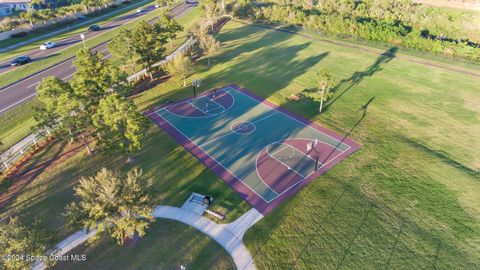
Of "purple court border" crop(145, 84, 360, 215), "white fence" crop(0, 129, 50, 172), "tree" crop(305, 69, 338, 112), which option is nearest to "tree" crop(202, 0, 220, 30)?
"purple court border" crop(145, 84, 360, 215)

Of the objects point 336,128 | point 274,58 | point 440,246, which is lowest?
point 440,246

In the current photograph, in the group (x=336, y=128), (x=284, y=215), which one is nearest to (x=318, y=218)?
(x=284, y=215)

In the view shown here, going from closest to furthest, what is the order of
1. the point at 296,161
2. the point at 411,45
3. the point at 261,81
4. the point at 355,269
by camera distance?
the point at 355,269 → the point at 296,161 → the point at 261,81 → the point at 411,45

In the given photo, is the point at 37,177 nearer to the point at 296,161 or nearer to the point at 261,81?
the point at 296,161

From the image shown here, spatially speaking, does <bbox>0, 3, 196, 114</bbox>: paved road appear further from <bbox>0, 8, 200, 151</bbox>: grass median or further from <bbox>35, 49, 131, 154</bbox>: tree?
<bbox>35, 49, 131, 154</bbox>: tree

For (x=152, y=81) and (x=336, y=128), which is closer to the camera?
(x=336, y=128)
